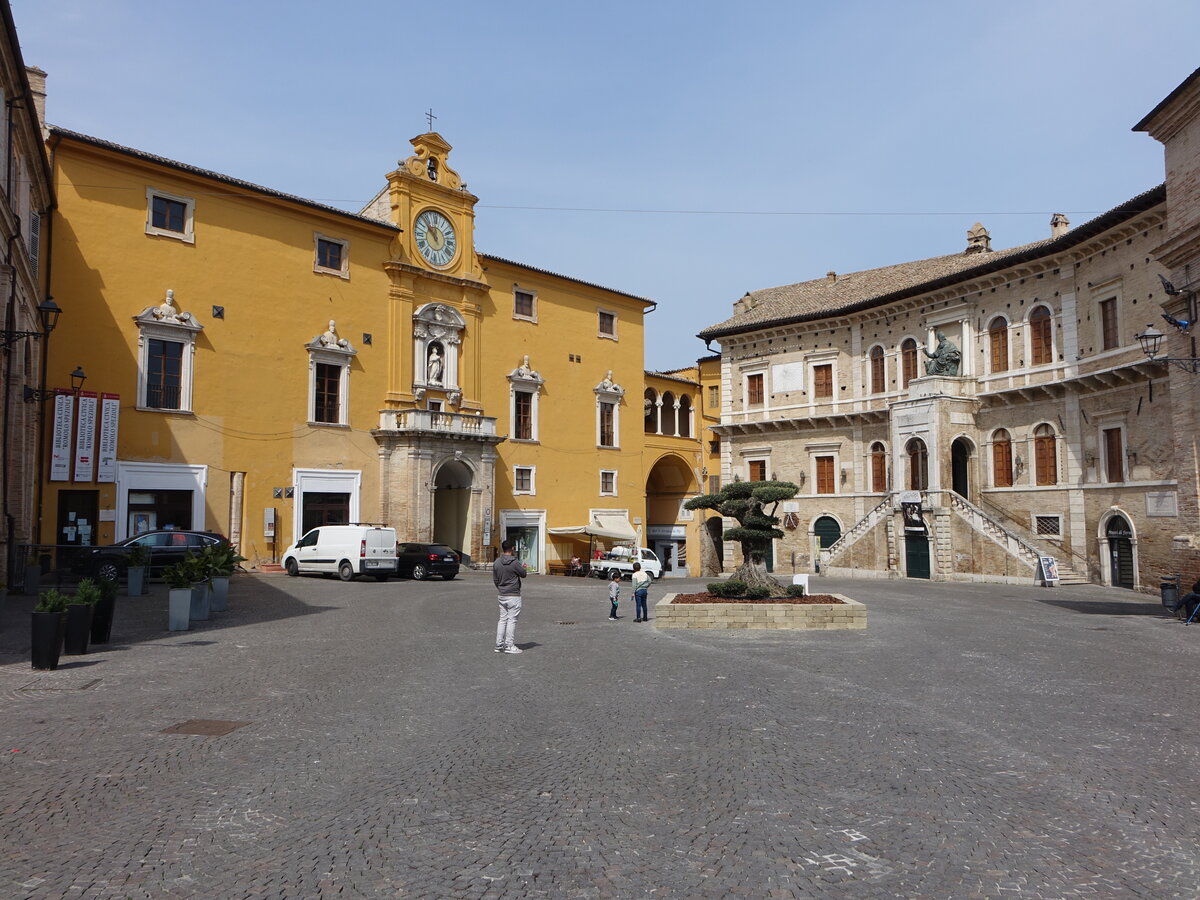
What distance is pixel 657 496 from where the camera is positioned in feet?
159

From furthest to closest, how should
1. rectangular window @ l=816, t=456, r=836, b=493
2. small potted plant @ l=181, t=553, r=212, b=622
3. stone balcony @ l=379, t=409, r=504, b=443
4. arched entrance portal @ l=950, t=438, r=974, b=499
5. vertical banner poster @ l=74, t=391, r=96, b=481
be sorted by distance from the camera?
rectangular window @ l=816, t=456, r=836, b=493 → arched entrance portal @ l=950, t=438, r=974, b=499 → stone balcony @ l=379, t=409, r=504, b=443 → vertical banner poster @ l=74, t=391, r=96, b=481 → small potted plant @ l=181, t=553, r=212, b=622

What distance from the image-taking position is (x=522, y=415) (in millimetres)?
39281

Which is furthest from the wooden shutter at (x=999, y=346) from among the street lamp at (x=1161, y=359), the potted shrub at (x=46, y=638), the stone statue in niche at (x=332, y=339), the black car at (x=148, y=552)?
the potted shrub at (x=46, y=638)

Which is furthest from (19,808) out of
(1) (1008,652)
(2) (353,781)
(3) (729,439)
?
(3) (729,439)

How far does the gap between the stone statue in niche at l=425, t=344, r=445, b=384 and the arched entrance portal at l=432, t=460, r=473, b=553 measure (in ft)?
11.2

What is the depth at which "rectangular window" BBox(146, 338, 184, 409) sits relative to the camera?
91.2 feet

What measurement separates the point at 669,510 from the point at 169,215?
1103 inches

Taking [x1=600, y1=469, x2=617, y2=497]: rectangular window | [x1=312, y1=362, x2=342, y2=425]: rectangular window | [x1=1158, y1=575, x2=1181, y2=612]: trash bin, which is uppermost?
[x1=312, y1=362, x2=342, y2=425]: rectangular window

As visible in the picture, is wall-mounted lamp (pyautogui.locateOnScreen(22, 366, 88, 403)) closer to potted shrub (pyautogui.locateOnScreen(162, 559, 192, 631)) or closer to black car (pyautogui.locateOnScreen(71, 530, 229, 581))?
black car (pyautogui.locateOnScreen(71, 530, 229, 581))

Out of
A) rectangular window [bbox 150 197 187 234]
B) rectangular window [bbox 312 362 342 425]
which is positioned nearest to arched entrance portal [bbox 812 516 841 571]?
rectangular window [bbox 312 362 342 425]

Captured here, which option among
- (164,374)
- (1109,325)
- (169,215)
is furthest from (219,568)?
(1109,325)

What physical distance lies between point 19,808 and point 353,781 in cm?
207

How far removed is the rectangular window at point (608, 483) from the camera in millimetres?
42281

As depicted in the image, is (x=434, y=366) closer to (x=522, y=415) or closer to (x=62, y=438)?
(x=522, y=415)
